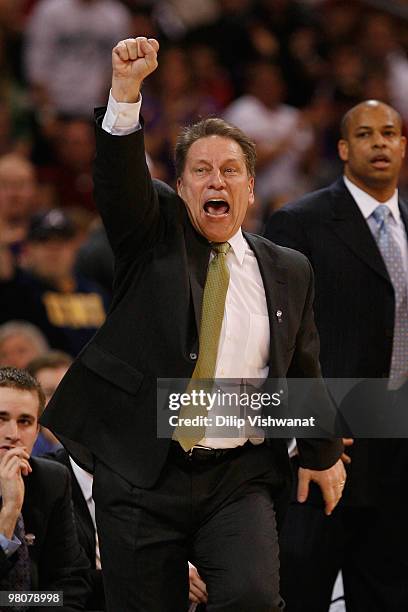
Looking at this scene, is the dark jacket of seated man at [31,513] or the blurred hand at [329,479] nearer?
the blurred hand at [329,479]

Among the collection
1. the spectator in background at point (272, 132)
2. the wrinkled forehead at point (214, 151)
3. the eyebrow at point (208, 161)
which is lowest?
the eyebrow at point (208, 161)

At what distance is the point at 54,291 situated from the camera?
6.65m

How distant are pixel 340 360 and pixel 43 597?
4.29 ft

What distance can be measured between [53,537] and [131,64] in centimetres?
164

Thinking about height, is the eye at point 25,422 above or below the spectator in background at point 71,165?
below

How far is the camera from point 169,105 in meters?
9.05

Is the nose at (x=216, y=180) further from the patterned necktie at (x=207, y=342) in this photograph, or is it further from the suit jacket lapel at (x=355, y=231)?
the suit jacket lapel at (x=355, y=231)

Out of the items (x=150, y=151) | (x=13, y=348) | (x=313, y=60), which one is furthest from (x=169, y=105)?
(x=13, y=348)

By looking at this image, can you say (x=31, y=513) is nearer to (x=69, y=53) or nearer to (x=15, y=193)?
(x=15, y=193)

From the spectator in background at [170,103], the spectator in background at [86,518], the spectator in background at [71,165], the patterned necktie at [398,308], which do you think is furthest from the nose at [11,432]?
the spectator in background at [71,165]

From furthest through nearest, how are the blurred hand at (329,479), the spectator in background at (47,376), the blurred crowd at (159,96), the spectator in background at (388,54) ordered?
the spectator in background at (388,54)
the blurred crowd at (159,96)
the spectator in background at (47,376)
the blurred hand at (329,479)

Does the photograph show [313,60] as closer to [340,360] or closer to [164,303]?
[340,360]

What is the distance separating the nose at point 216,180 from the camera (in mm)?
3449

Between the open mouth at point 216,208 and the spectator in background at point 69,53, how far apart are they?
5528 millimetres
